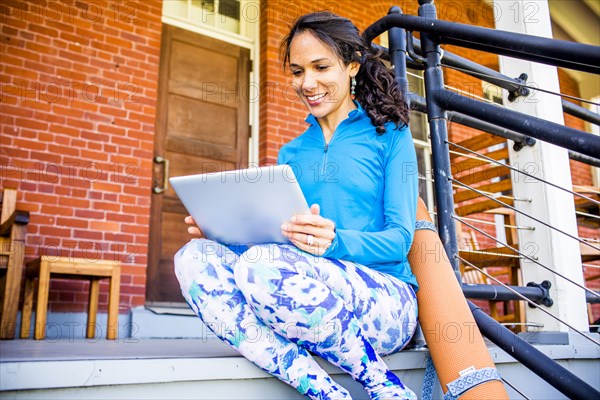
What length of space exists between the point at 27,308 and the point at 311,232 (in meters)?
2.51

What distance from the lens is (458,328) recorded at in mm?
1319

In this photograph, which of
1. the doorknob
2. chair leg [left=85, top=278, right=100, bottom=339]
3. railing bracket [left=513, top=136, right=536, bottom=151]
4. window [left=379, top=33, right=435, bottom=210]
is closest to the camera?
railing bracket [left=513, top=136, right=536, bottom=151]

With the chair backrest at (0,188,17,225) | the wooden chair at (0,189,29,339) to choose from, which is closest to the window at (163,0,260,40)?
the chair backrest at (0,188,17,225)

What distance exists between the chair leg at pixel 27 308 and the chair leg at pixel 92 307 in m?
0.32

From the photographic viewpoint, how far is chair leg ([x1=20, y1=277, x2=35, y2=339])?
297cm

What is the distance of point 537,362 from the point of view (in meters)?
1.35

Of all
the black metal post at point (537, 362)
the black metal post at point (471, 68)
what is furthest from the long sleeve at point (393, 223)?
the black metal post at point (471, 68)

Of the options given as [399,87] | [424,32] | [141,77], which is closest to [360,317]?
[399,87]

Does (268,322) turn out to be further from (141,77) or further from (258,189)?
(141,77)

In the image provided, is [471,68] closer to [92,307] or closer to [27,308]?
[92,307]

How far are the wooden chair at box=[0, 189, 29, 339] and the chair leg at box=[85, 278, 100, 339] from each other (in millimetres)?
384

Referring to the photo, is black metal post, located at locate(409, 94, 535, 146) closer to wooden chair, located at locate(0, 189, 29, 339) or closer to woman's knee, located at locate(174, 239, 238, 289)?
woman's knee, located at locate(174, 239, 238, 289)

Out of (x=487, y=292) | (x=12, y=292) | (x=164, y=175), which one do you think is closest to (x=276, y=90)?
(x=164, y=175)

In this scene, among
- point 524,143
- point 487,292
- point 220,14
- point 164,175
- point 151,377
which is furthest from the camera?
point 220,14
